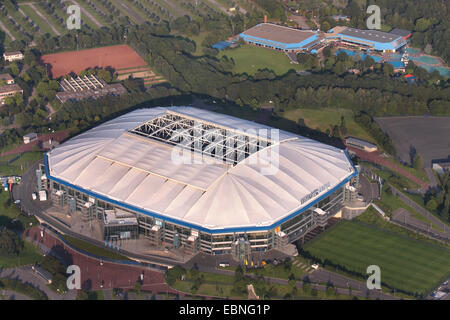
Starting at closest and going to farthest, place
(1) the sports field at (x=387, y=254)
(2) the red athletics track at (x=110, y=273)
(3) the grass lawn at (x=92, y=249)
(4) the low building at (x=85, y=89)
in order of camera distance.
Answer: (2) the red athletics track at (x=110, y=273)
(1) the sports field at (x=387, y=254)
(3) the grass lawn at (x=92, y=249)
(4) the low building at (x=85, y=89)

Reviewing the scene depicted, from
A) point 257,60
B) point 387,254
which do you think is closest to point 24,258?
point 387,254

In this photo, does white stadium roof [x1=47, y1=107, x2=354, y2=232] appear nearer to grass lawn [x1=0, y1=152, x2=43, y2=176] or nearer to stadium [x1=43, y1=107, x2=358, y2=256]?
stadium [x1=43, y1=107, x2=358, y2=256]

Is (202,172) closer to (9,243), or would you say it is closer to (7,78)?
(9,243)

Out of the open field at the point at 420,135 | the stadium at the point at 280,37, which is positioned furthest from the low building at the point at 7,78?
the open field at the point at 420,135

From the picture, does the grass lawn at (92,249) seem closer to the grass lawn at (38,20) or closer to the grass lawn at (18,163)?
the grass lawn at (18,163)

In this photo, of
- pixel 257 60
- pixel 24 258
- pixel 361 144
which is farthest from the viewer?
pixel 257 60
